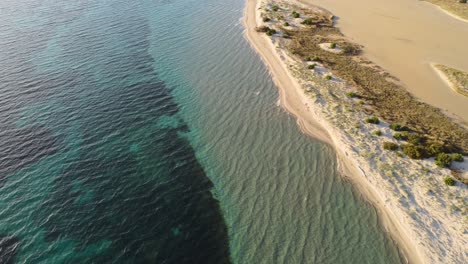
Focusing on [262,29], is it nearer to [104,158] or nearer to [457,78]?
[457,78]

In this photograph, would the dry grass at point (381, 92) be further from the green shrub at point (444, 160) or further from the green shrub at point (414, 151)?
the green shrub at point (414, 151)

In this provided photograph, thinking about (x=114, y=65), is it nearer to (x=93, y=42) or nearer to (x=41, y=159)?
(x=93, y=42)

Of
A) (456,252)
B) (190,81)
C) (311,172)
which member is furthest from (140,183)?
(456,252)

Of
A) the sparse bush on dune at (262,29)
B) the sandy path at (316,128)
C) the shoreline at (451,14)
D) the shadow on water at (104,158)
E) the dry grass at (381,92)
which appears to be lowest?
the shadow on water at (104,158)

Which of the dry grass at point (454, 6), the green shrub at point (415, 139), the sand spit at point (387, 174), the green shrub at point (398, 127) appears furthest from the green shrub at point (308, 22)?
the green shrub at point (415, 139)

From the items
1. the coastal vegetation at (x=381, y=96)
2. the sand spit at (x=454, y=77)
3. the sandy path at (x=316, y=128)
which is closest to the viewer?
the sandy path at (x=316, y=128)

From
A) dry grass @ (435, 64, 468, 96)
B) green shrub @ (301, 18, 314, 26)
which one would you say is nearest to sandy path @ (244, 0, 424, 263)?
green shrub @ (301, 18, 314, 26)
